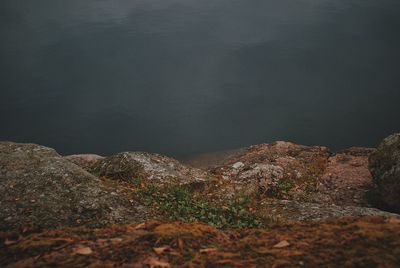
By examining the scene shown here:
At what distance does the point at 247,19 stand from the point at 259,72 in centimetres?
6323

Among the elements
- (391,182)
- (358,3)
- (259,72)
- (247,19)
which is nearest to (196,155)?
(259,72)

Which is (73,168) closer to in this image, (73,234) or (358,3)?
(73,234)

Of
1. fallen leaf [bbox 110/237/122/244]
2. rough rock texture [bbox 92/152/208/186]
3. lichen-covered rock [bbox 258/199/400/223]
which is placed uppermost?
fallen leaf [bbox 110/237/122/244]

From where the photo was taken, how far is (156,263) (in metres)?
4.14

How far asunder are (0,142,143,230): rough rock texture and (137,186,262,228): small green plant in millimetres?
749

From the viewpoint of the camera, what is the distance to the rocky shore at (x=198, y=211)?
4191 millimetres

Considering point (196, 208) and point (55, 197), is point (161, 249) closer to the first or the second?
point (196, 208)

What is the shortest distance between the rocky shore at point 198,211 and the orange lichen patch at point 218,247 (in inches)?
0.5

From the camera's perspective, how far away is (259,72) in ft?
307

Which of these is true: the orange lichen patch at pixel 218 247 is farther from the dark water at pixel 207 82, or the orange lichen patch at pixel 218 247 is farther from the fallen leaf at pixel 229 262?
the dark water at pixel 207 82

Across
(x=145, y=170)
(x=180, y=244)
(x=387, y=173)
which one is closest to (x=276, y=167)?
(x=387, y=173)

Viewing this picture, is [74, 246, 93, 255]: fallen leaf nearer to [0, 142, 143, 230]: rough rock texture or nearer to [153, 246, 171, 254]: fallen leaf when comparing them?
[153, 246, 171, 254]: fallen leaf

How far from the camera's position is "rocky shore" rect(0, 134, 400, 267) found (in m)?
4.19

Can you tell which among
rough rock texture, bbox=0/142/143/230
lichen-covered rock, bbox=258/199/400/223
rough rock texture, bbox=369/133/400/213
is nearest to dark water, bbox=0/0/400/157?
rough rock texture, bbox=369/133/400/213
